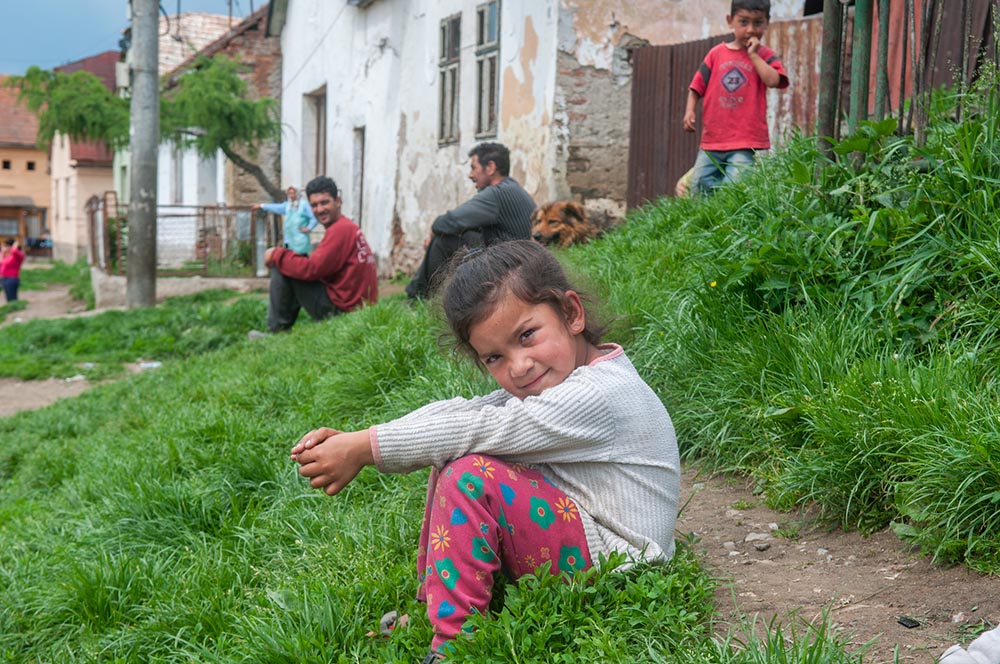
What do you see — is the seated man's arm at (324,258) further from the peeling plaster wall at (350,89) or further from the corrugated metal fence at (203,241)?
the corrugated metal fence at (203,241)

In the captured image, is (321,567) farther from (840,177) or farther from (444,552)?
(840,177)

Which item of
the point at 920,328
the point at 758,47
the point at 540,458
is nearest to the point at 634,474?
the point at 540,458

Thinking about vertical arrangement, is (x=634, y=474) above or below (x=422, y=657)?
above

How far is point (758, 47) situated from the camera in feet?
21.6

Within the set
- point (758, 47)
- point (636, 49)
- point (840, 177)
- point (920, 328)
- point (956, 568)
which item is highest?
point (636, 49)

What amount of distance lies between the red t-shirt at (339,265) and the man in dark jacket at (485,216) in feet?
4.12

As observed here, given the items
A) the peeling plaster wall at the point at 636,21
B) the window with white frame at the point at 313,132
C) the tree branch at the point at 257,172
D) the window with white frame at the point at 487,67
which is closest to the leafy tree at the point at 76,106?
the tree branch at the point at 257,172

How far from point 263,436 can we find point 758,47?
13.2 feet

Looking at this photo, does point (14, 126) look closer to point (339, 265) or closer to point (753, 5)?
point (339, 265)

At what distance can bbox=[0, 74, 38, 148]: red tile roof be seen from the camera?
5531 cm

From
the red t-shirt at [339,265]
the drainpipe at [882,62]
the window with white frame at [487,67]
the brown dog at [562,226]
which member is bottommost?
the red t-shirt at [339,265]

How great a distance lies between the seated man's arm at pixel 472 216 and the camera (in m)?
7.63

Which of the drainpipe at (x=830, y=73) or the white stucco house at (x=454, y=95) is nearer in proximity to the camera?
the drainpipe at (x=830, y=73)

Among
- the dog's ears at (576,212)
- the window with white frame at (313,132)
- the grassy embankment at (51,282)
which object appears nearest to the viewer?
the dog's ears at (576,212)
